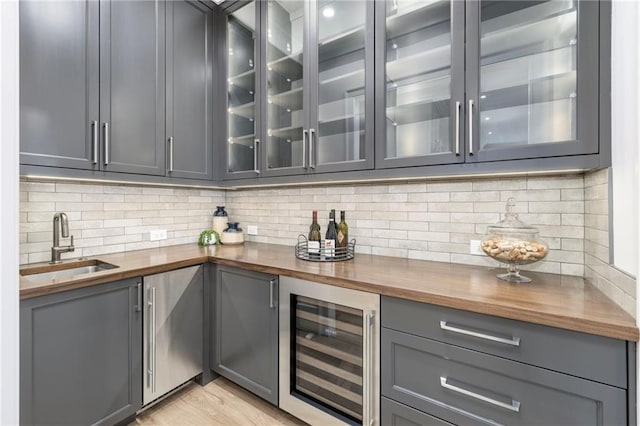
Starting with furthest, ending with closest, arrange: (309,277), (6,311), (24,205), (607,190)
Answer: (24,205), (309,277), (607,190), (6,311)

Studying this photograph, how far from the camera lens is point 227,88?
2.28 metres

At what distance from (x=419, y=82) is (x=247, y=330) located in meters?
1.73

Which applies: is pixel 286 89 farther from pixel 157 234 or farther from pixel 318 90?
pixel 157 234

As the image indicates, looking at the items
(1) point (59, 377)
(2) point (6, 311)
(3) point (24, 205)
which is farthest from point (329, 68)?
(1) point (59, 377)

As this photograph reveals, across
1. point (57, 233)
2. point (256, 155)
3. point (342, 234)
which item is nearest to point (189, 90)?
point (256, 155)

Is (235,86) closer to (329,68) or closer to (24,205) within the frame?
(329,68)

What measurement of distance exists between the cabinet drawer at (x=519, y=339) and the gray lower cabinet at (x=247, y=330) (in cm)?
73

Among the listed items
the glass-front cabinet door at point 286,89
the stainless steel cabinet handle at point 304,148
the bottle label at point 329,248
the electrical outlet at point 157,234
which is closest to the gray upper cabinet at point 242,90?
the glass-front cabinet door at point 286,89

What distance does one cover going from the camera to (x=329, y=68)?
1.79 meters

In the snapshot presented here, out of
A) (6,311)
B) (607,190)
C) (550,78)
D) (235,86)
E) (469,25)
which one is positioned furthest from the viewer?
(235,86)

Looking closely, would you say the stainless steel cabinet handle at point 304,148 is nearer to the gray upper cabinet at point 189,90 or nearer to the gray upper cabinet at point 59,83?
the gray upper cabinet at point 189,90

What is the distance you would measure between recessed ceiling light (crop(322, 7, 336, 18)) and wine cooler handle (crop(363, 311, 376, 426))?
1.76 metres

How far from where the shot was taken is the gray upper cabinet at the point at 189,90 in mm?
2045

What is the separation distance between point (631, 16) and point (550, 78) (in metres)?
0.32
